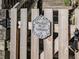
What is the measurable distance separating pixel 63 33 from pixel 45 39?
1.08 ft

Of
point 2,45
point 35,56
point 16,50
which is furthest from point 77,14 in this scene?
point 2,45

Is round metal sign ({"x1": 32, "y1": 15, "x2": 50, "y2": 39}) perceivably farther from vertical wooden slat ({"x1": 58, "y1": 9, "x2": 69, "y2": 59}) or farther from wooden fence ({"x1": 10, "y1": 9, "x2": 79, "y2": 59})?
vertical wooden slat ({"x1": 58, "y1": 9, "x2": 69, "y2": 59})

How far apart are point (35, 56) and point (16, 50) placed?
0.42 meters

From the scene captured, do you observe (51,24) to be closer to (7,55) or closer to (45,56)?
(45,56)

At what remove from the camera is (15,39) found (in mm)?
3916

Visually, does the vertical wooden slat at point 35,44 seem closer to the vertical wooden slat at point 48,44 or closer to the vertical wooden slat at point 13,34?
the vertical wooden slat at point 48,44

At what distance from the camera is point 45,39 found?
3586 millimetres

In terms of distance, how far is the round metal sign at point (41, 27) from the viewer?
3529 mm

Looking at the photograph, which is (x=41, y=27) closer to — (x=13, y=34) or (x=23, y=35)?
(x=23, y=35)

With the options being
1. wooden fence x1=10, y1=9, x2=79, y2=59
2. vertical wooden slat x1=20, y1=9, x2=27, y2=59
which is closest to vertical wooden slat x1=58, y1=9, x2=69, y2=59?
wooden fence x1=10, y1=9, x2=79, y2=59

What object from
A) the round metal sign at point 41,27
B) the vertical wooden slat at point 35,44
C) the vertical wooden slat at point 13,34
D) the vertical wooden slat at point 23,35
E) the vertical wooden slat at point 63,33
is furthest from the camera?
the vertical wooden slat at point 13,34

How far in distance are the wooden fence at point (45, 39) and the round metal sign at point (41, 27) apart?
0.16 ft

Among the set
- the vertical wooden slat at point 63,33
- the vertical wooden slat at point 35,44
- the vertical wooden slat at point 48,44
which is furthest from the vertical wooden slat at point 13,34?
the vertical wooden slat at point 63,33

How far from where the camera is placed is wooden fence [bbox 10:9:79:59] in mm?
3416
